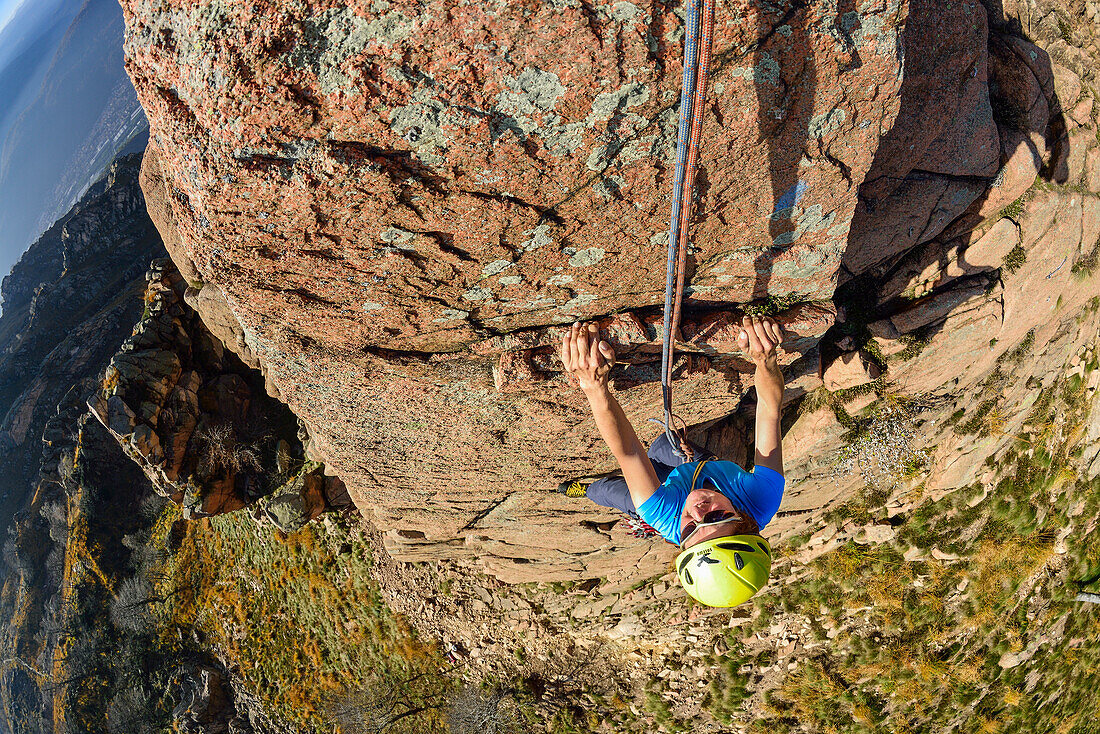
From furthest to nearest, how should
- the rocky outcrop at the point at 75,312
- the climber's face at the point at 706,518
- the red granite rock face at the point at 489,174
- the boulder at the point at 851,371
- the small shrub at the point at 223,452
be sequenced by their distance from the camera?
the rocky outcrop at the point at 75,312
the small shrub at the point at 223,452
the boulder at the point at 851,371
the climber's face at the point at 706,518
the red granite rock face at the point at 489,174

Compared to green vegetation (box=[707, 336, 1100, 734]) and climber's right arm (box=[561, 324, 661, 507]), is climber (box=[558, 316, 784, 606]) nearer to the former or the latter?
climber's right arm (box=[561, 324, 661, 507])

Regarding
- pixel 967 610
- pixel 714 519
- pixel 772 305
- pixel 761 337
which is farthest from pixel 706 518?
pixel 967 610

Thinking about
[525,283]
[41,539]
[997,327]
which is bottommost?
[41,539]

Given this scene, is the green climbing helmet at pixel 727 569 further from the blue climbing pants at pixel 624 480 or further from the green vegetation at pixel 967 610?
the green vegetation at pixel 967 610

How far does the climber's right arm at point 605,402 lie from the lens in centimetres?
337

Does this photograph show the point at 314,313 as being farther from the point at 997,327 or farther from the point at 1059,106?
the point at 1059,106

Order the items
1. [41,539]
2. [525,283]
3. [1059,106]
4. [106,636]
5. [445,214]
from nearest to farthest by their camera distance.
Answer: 1. [445,214]
2. [525,283]
3. [1059,106]
4. [106,636]
5. [41,539]

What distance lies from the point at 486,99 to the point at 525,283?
1165 millimetres

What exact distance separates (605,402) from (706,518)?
104cm

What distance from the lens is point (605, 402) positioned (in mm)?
3346

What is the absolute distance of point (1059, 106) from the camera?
13.8 ft

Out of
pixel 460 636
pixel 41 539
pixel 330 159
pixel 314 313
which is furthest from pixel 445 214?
pixel 41 539

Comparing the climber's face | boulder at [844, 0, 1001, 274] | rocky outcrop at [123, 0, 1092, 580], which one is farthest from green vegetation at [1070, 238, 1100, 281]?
the climber's face

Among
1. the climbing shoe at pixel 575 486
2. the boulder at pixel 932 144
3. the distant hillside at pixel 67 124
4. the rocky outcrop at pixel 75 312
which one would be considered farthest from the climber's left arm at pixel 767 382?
the distant hillside at pixel 67 124
